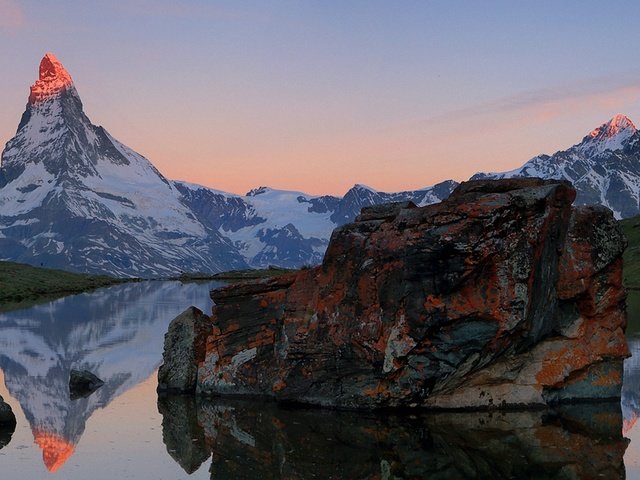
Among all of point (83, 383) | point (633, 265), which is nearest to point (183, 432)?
point (83, 383)

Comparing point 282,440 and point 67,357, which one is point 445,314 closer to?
point 282,440

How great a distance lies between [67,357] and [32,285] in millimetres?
88277

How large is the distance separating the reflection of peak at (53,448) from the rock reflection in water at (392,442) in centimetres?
346

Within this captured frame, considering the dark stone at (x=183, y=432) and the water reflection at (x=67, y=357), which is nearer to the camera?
the dark stone at (x=183, y=432)

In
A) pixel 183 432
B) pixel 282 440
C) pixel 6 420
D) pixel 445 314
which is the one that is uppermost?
pixel 445 314

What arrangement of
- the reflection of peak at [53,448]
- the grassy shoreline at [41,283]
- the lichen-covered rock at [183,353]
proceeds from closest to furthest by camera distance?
1. the reflection of peak at [53,448]
2. the lichen-covered rock at [183,353]
3. the grassy shoreline at [41,283]

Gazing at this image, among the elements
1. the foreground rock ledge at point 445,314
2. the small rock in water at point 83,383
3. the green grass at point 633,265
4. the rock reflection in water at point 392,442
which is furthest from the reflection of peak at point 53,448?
the green grass at point 633,265

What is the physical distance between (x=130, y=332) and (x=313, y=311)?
34.3 metres

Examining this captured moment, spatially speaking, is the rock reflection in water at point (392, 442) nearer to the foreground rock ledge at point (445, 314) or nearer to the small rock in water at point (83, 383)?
the foreground rock ledge at point (445, 314)

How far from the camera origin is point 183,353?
41.6 meters

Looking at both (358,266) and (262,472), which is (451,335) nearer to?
(358,266)

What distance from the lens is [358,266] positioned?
126ft

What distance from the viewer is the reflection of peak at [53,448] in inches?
1112

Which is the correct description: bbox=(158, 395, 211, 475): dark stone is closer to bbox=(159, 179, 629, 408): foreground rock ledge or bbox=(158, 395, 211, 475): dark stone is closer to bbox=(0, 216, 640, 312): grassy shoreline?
bbox=(159, 179, 629, 408): foreground rock ledge
